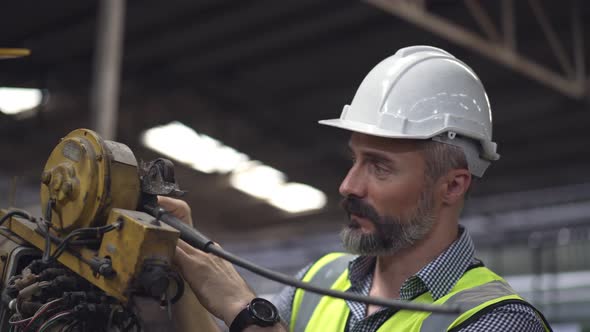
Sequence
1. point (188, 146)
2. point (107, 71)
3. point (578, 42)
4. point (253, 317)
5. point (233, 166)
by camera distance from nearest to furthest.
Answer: point (253, 317) < point (107, 71) < point (578, 42) < point (188, 146) < point (233, 166)

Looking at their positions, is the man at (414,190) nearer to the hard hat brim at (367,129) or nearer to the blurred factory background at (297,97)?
the hard hat brim at (367,129)

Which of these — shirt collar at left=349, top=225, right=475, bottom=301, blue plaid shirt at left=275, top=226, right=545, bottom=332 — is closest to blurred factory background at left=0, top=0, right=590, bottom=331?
blue plaid shirt at left=275, top=226, right=545, bottom=332

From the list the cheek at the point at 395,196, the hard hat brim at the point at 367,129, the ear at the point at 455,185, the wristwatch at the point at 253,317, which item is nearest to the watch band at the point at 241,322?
the wristwatch at the point at 253,317

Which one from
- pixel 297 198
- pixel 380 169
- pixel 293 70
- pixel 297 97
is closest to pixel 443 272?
pixel 380 169

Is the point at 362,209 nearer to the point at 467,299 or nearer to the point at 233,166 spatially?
the point at 467,299

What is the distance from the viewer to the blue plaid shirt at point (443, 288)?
162 centimetres

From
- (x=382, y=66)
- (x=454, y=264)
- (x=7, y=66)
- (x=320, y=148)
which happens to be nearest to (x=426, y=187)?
(x=454, y=264)

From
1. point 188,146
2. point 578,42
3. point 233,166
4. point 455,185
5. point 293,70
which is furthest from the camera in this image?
point 233,166

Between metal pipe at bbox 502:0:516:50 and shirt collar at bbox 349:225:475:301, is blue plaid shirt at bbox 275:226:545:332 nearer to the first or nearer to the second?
Answer: shirt collar at bbox 349:225:475:301

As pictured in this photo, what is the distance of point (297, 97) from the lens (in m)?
7.73

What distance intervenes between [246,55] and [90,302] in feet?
19.1

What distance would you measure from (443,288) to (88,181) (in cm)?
91

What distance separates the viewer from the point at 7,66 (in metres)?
2.10

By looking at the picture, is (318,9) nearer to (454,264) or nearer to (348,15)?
(348,15)
